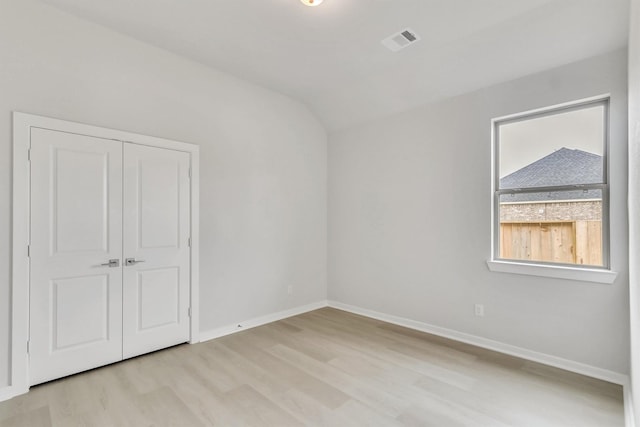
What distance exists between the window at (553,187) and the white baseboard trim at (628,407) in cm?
95

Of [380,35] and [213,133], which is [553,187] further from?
[213,133]

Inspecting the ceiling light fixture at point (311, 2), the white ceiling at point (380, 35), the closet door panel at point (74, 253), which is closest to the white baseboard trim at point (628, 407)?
the white ceiling at point (380, 35)

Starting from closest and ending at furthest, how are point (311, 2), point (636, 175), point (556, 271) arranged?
1. point (636, 175)
2. point (311, 2)
3. point (556, 271)

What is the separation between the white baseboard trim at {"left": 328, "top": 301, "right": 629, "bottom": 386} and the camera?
2622 mm

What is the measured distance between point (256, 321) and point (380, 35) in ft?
11.7

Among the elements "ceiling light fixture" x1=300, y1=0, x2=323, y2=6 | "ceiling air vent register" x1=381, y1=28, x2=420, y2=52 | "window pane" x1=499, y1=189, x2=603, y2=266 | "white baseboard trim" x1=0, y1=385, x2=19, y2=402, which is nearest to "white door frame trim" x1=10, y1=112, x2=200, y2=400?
"white baseboard trim" x1=0, y1=385, x2=19, y2=402

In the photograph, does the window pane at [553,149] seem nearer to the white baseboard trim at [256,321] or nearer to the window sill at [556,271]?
the window sill at [556,271]

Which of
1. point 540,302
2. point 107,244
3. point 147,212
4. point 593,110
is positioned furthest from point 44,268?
point 593,110

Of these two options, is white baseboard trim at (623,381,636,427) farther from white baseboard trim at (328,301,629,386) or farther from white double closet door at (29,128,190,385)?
white double closet door at (29,128,190,385)

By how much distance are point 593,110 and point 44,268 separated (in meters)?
4.93

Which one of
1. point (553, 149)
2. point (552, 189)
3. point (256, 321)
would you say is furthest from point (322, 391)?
point (553, 149)

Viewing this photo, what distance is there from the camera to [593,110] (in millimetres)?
2797

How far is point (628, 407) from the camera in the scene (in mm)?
2186

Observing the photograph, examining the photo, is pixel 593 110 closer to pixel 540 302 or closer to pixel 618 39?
pixel 618 39
